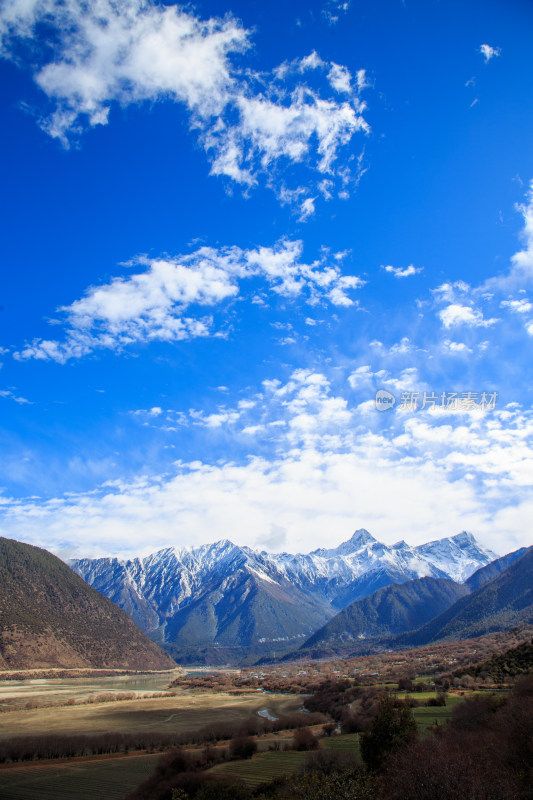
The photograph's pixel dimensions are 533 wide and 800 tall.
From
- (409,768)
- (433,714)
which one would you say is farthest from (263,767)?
(409,768)

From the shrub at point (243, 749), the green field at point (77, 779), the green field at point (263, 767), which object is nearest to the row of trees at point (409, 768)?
the green field at point (263, 767)

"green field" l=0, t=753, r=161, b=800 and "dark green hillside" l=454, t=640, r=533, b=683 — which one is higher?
"green field" l=0, t=753, r=161, b=800

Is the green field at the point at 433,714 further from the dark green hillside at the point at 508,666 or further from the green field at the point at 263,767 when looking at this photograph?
the green field at the point at 263,767

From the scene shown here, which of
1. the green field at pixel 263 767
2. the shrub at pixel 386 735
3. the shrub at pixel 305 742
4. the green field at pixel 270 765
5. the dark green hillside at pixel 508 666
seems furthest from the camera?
the dark green hillside at pixel 508 666

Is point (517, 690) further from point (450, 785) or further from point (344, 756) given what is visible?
point (450, 785)

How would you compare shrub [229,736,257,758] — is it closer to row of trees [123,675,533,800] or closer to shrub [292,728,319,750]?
shrub [292,728,319,750]

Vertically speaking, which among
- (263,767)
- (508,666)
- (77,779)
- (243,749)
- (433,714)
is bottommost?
(508,666)

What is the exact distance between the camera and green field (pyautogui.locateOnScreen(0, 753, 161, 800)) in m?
39.1

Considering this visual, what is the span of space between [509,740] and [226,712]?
86774 millimetres

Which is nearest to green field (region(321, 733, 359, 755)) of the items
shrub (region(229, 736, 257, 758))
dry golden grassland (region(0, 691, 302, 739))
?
shrub (region(229, 736, 257, 758))

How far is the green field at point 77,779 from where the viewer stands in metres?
39.1

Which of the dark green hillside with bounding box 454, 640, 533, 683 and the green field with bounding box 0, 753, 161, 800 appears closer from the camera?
the green field with bounding box 0, 753, 161, 800

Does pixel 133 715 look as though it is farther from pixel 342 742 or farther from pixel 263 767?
pixel 263 767

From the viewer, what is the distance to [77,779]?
146 feet
